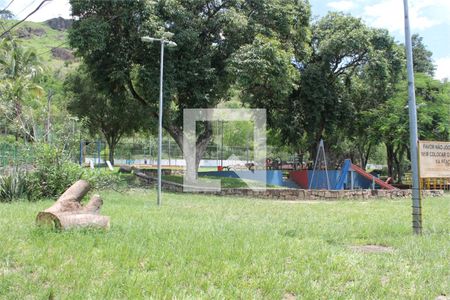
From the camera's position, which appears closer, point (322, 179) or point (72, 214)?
point (72, 214)

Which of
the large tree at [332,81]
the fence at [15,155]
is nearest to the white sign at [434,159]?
the fence at [15,155]

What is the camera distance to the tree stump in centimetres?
716

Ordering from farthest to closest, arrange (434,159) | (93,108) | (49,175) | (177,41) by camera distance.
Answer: (93,108), (177,41), (49,175), (434,159)

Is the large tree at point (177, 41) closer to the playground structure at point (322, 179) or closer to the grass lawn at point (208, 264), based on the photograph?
the playground structure at point (322, 179)

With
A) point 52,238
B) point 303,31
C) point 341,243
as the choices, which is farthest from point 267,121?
point 52,238

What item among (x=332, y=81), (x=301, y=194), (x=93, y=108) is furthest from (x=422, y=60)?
(x=93, y=108)

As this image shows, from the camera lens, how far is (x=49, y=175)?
1351 cm

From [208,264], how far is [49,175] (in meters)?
9.19

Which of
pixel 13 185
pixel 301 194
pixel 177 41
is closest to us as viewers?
pixel 13 185

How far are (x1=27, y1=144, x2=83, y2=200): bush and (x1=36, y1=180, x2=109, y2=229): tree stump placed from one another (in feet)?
18.2

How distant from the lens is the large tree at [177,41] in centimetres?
2034

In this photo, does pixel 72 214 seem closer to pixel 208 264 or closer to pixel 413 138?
Answer: pixel 208 264

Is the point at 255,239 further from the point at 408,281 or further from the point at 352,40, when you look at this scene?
the point at 352,40

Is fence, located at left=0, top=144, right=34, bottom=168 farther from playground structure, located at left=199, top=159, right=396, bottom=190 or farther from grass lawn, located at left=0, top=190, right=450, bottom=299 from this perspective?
playground structure, located at left=199, top=159, right=396, bottom=190
